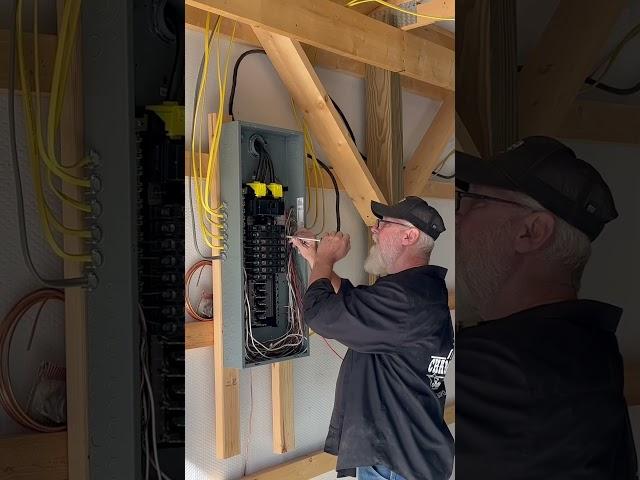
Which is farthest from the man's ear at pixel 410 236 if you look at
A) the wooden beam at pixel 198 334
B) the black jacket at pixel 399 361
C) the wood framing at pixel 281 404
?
the wooden beam at pixel 198 334

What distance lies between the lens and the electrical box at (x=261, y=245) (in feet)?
4.59

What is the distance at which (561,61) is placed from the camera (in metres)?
0.21

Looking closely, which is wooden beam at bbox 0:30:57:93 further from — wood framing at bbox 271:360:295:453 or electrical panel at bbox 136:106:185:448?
wood framing at bbox 271:360:295:453

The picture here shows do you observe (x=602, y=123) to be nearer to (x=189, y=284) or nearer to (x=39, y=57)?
(x=39, y=57)

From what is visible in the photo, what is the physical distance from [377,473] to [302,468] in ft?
0.92

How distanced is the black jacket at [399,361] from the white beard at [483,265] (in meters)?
1.16

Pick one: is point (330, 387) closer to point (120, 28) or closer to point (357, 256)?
point (357, 256)

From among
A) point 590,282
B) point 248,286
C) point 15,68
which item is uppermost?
point 15,68

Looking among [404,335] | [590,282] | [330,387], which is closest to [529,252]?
[590,282]

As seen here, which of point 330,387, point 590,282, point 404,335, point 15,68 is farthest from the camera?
point 330,387

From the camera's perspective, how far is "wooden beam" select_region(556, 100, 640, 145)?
208mm

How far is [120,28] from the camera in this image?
0.35 meters

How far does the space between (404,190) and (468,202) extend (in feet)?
5.51

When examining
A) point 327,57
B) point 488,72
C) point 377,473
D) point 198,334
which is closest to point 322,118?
point 327,57
